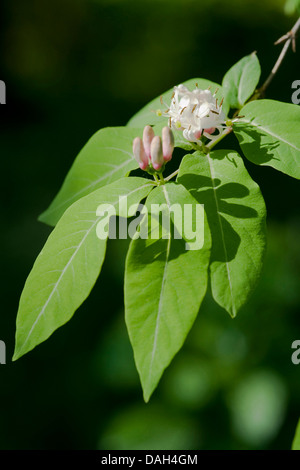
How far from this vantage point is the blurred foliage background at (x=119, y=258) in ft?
5.99

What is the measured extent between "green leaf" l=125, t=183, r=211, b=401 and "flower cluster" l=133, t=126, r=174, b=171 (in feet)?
0.29

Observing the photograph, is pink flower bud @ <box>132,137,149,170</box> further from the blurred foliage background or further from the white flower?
the blurred foliage background

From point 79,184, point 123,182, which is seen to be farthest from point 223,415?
point 123,182

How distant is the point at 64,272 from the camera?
0.74 metres

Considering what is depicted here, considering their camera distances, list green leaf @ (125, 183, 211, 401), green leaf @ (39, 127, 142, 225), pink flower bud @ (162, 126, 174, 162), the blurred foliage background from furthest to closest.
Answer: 1. the blurred foliage background
2. green leaf @ (39, 127, 142, 225)
3. pink flower bud @ (162, 126, 174, 162)
4. green leaf @ (125, 183, 211, 401)

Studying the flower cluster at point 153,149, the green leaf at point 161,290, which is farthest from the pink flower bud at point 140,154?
the green leaf at point 161,290

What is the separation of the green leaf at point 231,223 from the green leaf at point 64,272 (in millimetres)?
99

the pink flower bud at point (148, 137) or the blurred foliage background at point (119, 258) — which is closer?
the pink flower bud at point (148, 137)

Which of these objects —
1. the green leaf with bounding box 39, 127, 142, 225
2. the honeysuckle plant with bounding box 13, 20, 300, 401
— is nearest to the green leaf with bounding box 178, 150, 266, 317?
the honeysuckle plant with bounding box 13, 20, 300, 401

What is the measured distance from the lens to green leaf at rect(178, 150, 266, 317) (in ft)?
2.39

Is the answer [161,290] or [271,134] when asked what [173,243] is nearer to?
[161,290]

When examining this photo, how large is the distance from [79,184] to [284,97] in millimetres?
2286

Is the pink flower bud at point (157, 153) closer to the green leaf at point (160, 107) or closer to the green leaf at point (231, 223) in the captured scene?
the green leaf at point (231, 223)
